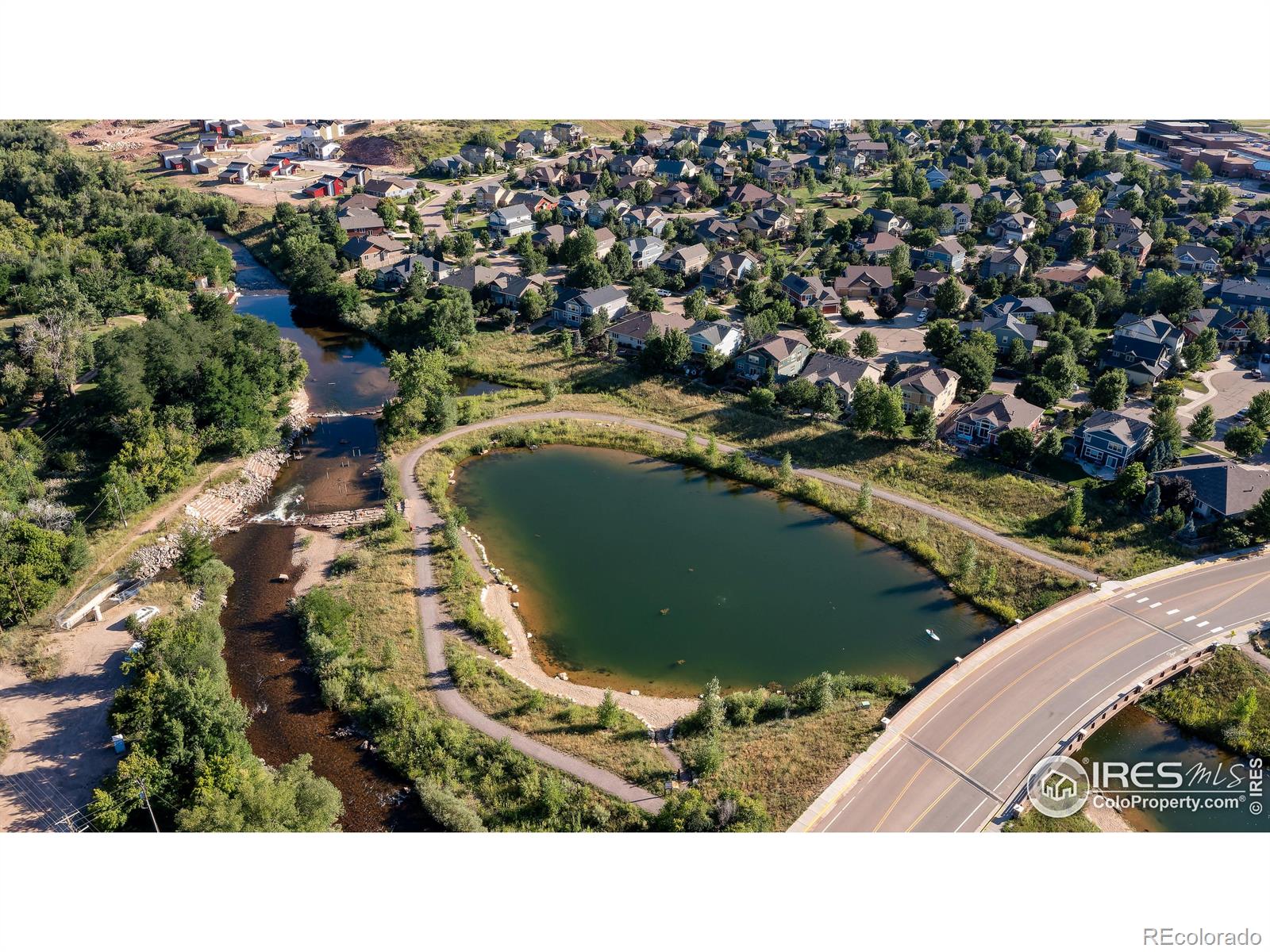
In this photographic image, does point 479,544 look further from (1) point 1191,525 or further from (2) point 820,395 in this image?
(1) point 1191,525

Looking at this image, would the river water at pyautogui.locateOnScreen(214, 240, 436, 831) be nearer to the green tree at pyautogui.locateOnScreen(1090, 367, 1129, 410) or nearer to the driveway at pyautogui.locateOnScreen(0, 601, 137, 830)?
the driveway at pyautogui.locateOnScreen(0, 601, 137, 830)

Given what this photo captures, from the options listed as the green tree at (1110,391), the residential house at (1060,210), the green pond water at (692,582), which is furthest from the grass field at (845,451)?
the residential house at (1060,210)

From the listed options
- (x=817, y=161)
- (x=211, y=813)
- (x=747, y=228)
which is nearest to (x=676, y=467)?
(x=211, y=813)

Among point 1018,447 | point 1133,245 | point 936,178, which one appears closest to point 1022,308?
point 1018,447

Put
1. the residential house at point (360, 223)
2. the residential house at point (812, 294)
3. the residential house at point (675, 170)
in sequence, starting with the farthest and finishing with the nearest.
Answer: the residential house at point (675, 170), the residential house at point (360, 223), the residential house at point (812, 294)

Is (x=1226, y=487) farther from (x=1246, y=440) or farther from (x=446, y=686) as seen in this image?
(x=446, y=686)

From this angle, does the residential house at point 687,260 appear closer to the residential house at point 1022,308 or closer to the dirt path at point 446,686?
the residential house at point 1022,308
